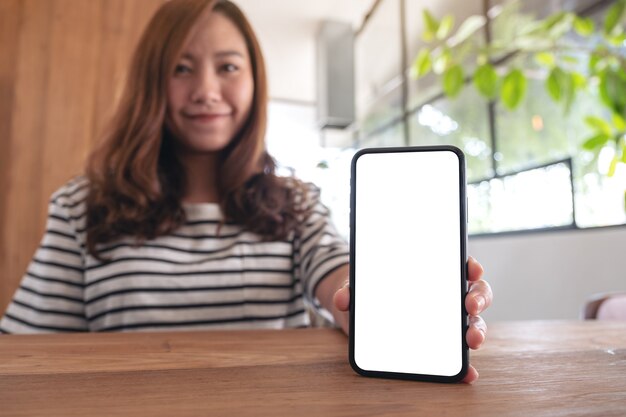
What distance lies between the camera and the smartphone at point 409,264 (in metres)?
0.37

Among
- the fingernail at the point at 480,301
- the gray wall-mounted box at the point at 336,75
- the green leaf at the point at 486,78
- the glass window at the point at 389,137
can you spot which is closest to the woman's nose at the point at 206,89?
the fingernail at the point at 480,301

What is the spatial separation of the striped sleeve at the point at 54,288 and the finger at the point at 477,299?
0.81 m

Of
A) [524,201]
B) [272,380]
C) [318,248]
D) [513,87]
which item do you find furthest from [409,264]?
[524,201]

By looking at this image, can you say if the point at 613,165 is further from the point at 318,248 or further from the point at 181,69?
the point at 181,69

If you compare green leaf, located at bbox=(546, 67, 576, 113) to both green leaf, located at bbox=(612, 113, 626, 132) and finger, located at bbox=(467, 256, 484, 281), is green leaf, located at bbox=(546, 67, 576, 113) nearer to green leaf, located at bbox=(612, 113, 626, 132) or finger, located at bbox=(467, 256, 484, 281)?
green leaf, located at bbox=(612, 113, 626, 132)

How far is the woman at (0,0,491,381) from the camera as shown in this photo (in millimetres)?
915

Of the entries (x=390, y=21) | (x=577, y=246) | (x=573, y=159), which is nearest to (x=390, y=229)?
(x=577, y=246)

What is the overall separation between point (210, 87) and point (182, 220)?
274 mm

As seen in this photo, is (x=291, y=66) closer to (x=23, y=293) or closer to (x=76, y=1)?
(x=76, y=1)

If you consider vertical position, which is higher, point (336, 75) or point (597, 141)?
point (336, 75)

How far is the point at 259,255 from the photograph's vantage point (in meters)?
1.00

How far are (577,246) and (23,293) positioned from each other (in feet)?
5.68

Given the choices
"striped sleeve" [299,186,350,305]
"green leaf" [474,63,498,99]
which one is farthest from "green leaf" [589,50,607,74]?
"striped sleeve" [299,186,350,305]

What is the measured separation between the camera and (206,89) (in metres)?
0.96
